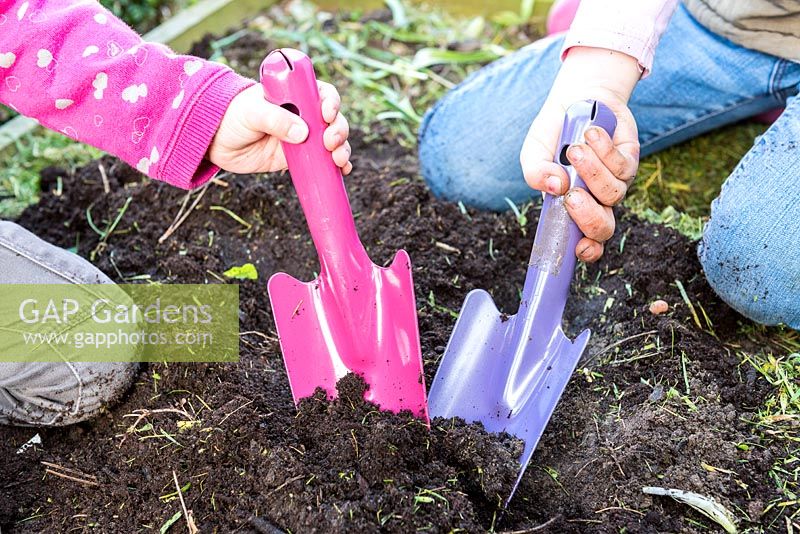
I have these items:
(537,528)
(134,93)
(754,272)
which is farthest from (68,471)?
(754,272)

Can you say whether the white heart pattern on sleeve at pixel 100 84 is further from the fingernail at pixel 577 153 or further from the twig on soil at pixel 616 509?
the twig on soil at pixel 616 509

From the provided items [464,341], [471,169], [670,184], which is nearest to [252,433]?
[464,341]

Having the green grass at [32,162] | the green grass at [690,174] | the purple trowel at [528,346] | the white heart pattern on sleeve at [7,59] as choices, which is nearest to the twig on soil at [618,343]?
the purple trowel at [528,346]

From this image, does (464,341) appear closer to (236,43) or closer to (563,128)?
(563,128)

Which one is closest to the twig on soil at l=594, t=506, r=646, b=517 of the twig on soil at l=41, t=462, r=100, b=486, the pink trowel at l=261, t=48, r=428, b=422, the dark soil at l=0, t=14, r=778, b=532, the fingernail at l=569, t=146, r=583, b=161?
the dark soil at l=0, t=14, r=778, b=532

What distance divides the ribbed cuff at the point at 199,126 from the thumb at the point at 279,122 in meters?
0.08

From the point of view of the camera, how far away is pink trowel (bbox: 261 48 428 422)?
1.31 metres

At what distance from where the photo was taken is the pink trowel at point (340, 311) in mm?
1311

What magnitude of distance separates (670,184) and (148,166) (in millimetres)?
1265

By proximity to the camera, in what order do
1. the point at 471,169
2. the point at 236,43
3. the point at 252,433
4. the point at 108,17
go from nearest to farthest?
the point at 252,433, the point at 108,17, the point at 471,169, the point at 236,43

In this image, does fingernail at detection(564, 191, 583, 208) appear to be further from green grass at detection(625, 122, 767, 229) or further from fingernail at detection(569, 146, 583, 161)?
green grass at detection(625, 122, 767, 229)

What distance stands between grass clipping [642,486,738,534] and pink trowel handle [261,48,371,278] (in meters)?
0.59

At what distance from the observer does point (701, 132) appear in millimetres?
2033

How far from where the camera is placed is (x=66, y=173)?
2.06 meters
